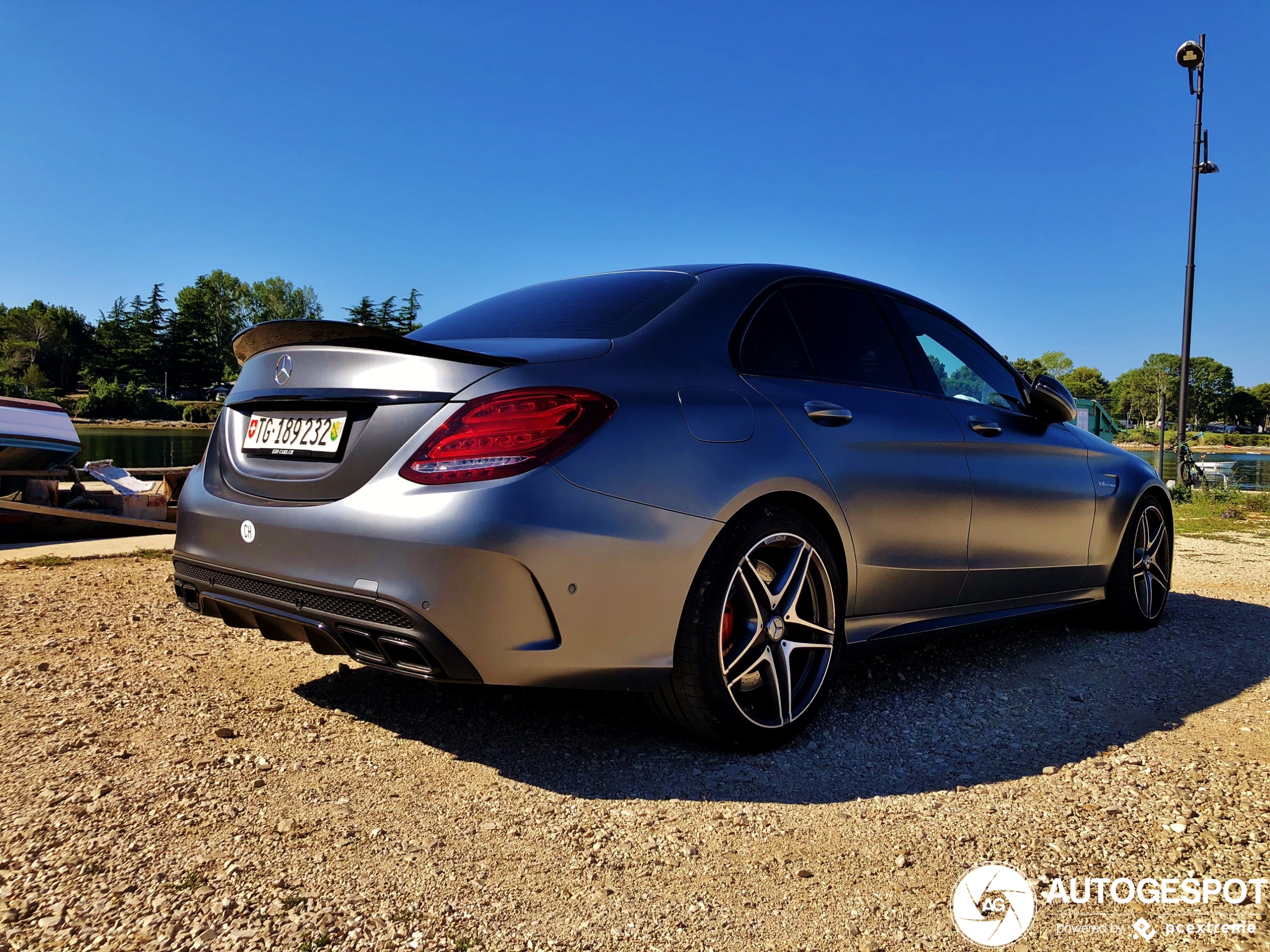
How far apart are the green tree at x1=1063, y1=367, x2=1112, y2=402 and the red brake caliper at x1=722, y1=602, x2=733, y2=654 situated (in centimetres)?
15278

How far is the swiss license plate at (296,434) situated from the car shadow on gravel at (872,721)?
0.96 meters

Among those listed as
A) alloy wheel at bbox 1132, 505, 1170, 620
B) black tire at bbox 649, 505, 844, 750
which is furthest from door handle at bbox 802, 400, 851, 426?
alloy wheel at bbox 1132, 505, 1170, 620

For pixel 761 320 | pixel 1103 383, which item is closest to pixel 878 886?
pixel 761 320

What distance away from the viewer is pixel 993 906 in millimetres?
1854

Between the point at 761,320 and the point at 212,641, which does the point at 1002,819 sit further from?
the point at 212,641

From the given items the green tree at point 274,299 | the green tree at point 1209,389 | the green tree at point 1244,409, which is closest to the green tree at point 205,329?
the green tree at point 274,299

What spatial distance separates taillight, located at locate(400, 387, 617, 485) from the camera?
219 cm

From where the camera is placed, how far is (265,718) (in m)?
2.92

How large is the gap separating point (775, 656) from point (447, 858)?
1169mm

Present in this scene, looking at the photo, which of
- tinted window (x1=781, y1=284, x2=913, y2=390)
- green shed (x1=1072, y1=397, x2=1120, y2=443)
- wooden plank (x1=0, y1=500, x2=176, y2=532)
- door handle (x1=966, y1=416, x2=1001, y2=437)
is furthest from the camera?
green shed (x1=1072, y1=397, x2=1120, y2=443)

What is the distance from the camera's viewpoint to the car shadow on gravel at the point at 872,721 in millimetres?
2527

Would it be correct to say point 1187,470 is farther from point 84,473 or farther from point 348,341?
point 84,473

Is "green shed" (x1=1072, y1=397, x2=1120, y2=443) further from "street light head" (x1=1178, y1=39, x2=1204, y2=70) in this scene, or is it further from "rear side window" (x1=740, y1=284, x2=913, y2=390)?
"rear side window" (x1=740, y1=284, x2=913, y2=390)

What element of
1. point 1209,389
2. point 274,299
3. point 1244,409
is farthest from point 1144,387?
point 274,299
